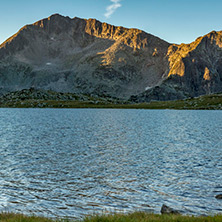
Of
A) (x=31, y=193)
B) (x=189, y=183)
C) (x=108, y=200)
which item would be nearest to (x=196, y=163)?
(x=189, y=183)

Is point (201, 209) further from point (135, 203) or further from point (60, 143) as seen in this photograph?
point (60, 143)

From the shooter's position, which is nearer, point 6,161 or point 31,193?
point 31,193

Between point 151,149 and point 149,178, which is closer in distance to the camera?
point 149,178

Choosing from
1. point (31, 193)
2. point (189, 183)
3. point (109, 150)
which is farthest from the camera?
point (109, 150)

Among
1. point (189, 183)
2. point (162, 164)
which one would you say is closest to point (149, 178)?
point (189, 183)

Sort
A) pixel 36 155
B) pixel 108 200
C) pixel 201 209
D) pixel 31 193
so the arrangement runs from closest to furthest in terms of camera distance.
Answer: pixel 201 209, pixel 108 200, pixel 31 193, pixel 36 155

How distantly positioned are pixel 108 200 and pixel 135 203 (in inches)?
82.9

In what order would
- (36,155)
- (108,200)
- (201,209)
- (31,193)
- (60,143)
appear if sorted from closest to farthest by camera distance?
(201,209)
(108,200)
(31,193)
(36,155)
(60,143)

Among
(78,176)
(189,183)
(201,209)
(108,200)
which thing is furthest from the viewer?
(78,176)

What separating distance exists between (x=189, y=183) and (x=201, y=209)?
6.57 meters

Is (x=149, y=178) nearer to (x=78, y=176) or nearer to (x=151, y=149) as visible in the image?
(x=78, y=176)

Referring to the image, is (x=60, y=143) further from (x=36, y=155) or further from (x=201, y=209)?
(x=201, y=209)

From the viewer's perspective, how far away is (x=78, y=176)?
27.4 m

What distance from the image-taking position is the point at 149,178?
26.8m
